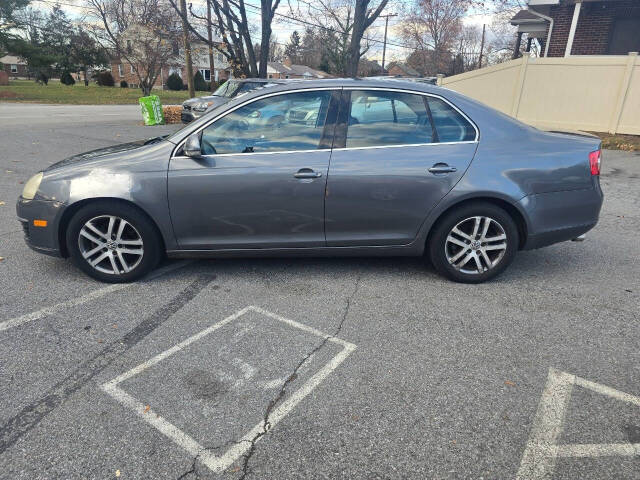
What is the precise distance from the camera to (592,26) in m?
15.7

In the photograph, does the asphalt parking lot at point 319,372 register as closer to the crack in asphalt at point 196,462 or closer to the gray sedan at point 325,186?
the crack in asphalt at point 196,462

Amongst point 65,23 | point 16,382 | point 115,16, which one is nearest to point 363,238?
point 16,382

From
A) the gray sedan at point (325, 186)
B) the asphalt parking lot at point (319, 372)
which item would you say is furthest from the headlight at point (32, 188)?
the asphalt parking lot at point (319, 372)

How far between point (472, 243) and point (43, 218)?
Answer: 3546 mm

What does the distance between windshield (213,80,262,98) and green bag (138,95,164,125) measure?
10.4ft

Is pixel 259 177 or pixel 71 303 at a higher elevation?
pixel 259 177

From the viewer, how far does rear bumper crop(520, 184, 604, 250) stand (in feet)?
12.2

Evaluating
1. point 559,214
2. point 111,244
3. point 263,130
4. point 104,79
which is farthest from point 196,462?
point 104,79

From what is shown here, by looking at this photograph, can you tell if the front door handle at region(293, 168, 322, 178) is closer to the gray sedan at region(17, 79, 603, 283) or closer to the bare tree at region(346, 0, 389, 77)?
the gray sedan at region(17, 79, 603, 283)

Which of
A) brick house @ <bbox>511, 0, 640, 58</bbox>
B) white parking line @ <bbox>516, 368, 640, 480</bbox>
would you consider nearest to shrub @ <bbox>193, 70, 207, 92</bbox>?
brick house @ <bbox>511, 0, 640, 58</bbox>

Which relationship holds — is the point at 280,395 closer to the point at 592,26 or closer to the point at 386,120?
the point at 386,120

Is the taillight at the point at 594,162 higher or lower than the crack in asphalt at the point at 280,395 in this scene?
higher

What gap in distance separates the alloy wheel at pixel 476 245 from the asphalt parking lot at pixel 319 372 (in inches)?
8.5

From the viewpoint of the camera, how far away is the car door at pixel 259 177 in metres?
3.59
